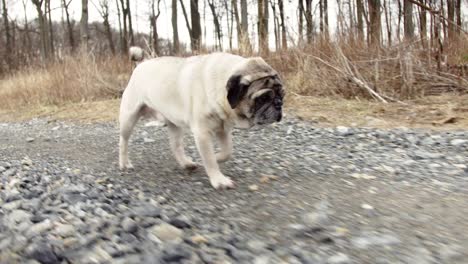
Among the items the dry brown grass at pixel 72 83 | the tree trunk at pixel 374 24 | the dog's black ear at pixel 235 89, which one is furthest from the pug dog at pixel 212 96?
the dry brown grass at pixel 72 83

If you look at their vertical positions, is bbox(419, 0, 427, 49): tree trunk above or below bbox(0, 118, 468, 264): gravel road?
above

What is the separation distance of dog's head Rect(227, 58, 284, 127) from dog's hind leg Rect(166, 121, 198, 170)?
105 centimetres

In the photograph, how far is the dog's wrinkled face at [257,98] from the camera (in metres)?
3.01

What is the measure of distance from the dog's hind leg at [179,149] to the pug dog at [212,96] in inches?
0.4

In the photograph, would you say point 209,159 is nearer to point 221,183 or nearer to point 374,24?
point 221,183

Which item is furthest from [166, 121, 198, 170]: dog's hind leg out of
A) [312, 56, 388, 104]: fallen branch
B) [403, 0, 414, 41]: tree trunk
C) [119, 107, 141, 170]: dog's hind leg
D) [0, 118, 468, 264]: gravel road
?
[403, 0, 414, 41]: tree trunk

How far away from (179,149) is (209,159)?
929 mm

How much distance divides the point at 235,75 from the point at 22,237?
5.25 ft

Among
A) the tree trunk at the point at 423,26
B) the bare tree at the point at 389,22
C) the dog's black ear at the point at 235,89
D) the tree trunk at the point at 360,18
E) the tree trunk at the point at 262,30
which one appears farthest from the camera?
the tree trunk at the point at 262,30

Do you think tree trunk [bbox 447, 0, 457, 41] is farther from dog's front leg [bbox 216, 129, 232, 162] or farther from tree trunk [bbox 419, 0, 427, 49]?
dog's front leg [bbox 216, 129, 232, 162]

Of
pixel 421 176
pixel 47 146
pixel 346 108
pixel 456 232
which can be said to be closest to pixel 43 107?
pixel 47 146

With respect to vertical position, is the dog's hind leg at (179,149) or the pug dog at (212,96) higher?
the pug dog at (212,96)

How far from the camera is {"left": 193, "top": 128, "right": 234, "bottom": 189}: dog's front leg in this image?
3.25 metres

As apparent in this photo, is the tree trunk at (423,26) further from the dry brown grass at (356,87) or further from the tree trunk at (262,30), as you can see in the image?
the tree trunk at (262,30)
